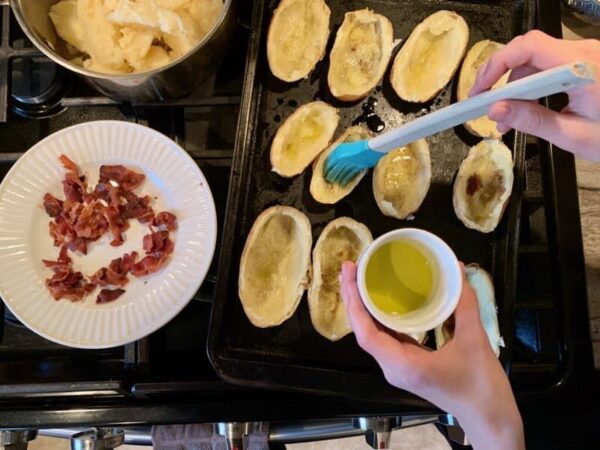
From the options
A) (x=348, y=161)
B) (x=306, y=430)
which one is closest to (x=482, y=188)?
(x=348, y=161)

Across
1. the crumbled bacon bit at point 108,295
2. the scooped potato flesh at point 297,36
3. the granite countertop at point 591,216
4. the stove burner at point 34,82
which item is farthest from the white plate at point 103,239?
the granite countertop at point 591,216

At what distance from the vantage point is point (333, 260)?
37.9 inches

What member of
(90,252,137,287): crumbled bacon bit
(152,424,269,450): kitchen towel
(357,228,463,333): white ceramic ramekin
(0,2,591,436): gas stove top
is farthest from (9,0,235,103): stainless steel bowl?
(152,424,269,450): kitchen towel

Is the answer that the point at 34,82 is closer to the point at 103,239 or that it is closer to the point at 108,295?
the point at 103,239

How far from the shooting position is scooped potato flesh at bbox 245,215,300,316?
3.03 feet

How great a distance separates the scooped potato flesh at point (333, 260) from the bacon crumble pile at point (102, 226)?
28 cm

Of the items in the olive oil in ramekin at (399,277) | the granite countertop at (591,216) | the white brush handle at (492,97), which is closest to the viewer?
the white brush handle at (492,97)

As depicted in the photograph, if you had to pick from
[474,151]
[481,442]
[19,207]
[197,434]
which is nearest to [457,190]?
[474,151]

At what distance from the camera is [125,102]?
0.98m

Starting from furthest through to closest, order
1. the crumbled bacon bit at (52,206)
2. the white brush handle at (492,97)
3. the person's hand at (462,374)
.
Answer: the crumbled bacon bit at (52,206) < the person's hand at (462,374) < the white brush handle at (492,97)

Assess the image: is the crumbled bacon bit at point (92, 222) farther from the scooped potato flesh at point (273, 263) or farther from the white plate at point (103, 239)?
the scooped potato flesh at point (273, 263)

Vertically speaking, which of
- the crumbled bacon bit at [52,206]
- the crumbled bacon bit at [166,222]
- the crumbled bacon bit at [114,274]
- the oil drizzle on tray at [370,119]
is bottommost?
the crumbled bacon bit at [114,274]

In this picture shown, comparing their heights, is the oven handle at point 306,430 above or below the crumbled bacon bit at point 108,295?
below

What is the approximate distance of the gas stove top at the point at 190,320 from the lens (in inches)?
35.7
